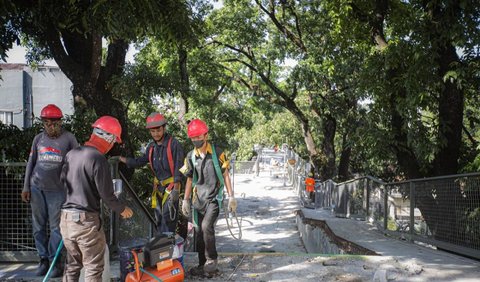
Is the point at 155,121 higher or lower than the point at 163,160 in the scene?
higher

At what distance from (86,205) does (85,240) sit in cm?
29

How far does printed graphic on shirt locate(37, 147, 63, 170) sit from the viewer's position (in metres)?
4.62

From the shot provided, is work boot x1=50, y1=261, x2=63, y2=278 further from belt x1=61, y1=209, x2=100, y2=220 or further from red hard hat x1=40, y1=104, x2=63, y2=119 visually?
red hard hat x1=40, y1=104, x2=63, y2=119

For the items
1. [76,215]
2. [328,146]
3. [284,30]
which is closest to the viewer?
[76,215]

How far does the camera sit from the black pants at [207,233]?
480 cm

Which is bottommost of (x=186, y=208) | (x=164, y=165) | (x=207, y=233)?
(x=207, y=233)

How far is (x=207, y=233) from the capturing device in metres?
4.80

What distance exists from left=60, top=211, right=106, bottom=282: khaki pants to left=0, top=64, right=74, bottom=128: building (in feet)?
62.1

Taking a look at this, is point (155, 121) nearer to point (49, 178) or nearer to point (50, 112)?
point (50, 112)

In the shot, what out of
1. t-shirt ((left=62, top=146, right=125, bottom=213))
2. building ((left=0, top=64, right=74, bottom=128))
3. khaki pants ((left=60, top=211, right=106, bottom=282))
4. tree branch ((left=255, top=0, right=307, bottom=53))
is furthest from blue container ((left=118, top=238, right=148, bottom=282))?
building ((left=0, top=64, right=74, bottom=128))

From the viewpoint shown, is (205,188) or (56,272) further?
(205,188)

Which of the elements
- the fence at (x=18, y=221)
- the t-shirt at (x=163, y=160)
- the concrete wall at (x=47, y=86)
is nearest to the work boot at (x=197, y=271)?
the t-shirt at (x=163, y=160)

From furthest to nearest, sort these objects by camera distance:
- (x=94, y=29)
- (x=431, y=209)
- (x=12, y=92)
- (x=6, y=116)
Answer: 1. (x=12, y=92)
2. (x=6, y=116)
3. (x=431, y=209)
4. (x=94, y=29)

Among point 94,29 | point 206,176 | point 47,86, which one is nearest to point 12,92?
point 47,86
